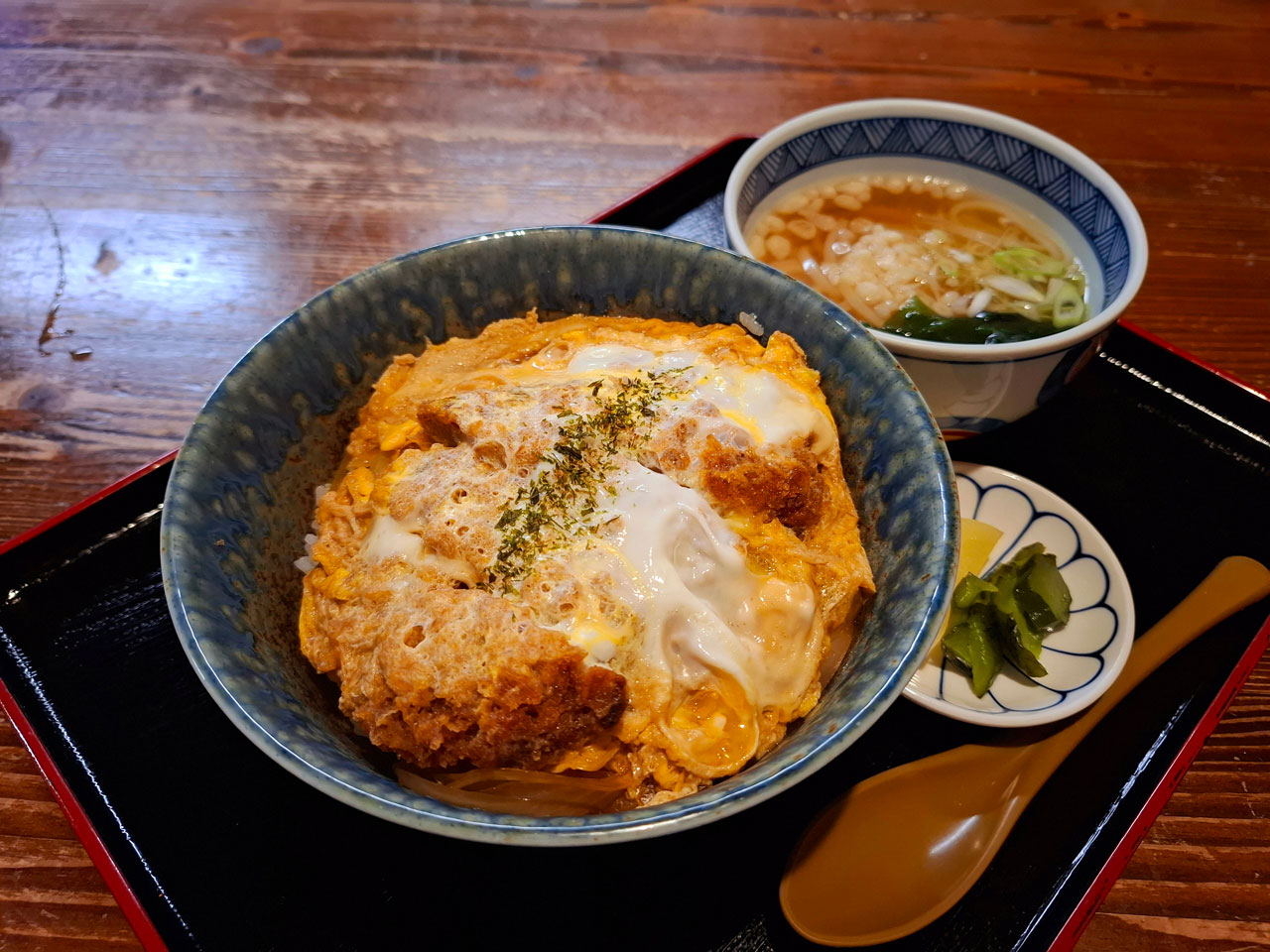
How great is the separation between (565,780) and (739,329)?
1.01 metres

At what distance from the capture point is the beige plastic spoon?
153 cm

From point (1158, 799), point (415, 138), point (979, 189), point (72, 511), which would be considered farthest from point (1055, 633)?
point (415, 138)

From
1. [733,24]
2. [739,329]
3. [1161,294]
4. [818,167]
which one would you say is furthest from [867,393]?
[733,24]

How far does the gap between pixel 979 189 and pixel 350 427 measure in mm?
2088

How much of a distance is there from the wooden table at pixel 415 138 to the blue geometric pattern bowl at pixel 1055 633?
1.10 ft

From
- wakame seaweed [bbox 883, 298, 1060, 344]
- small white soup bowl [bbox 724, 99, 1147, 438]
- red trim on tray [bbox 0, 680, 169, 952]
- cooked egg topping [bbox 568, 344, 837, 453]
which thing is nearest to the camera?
red trim on tray [bbox 0, 680, 169, 952]

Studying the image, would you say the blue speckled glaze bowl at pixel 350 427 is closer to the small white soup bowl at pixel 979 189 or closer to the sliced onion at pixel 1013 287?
the small white soup bowl at pixel 979 189

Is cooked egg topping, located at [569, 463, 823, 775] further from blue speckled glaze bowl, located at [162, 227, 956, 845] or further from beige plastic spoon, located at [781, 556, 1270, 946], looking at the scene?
beige plastic spoon, located at [781, 556, 1270, 946]

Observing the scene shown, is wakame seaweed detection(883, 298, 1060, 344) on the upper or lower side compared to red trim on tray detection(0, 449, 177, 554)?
upper

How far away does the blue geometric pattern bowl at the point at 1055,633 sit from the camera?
1774 millimetres

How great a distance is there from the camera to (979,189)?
8.76 ft

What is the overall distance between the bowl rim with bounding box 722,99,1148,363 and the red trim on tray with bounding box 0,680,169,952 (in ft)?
5.93

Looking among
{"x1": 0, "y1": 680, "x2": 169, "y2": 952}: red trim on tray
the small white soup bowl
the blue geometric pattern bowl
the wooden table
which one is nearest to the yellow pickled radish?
the blue geometric pattern bowl

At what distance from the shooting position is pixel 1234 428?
232 centimetres
